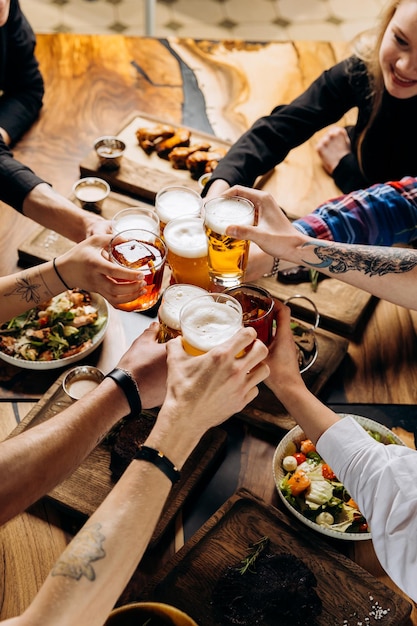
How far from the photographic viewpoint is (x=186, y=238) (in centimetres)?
198

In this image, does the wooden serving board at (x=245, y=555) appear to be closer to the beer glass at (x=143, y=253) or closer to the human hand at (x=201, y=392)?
the human hand at (x=201, y=392)

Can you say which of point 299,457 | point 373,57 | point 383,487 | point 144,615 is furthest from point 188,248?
point 373,57


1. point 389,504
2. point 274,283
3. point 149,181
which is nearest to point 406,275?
point 274,283

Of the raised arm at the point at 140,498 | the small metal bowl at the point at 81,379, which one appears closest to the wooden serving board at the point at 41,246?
the small metal bowl at the point at 81,379

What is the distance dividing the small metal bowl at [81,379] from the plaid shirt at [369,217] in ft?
2.98

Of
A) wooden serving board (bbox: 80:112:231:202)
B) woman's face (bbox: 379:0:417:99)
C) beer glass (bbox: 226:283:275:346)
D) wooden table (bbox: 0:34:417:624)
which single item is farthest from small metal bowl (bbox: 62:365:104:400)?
woman's face (bbox: 379:0:417:99)

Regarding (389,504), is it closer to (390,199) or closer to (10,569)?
(10,569)

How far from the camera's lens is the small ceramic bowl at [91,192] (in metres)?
2.76

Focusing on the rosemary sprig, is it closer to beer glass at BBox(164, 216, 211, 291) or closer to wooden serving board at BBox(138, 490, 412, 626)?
wooden serving board at BBox(138, 490, 412, 626)

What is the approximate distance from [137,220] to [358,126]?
1.43 metres

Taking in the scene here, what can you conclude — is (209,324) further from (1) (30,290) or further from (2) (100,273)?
(1) (30,290)

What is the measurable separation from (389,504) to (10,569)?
97 cm

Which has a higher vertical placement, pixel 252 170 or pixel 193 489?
pixel 252 170

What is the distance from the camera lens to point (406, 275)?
6.97ft
